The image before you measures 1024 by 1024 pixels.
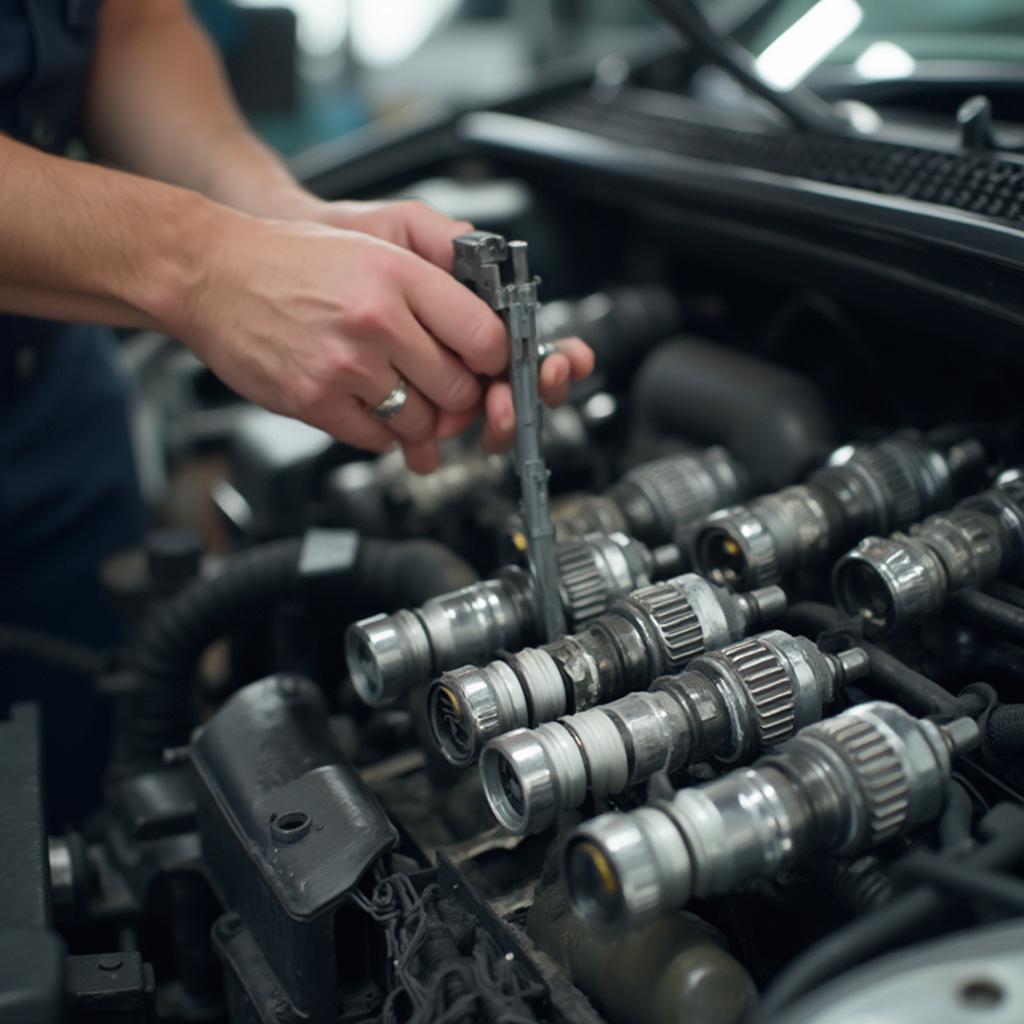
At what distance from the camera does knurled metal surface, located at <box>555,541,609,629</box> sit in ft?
2.79

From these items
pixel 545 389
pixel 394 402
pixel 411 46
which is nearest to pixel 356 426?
pixel 394 402

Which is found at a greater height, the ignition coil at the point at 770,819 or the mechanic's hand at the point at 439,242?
the mechanic's hand at the point at 439,242

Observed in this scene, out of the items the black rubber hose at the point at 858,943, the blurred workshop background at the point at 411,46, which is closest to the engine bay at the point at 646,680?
the black rubber hose at the point at 858,943

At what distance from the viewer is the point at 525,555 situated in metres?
0.90

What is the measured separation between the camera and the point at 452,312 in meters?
0.88

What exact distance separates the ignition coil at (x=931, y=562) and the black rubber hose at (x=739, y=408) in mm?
203

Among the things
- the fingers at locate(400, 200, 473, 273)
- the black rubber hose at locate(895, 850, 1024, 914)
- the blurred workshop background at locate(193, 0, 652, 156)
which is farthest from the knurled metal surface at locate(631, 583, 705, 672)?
the blurred workshop background at locate(193, 0, 652, 156)

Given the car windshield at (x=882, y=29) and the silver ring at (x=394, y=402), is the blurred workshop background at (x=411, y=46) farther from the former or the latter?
the silver ring at (x=394, y=402)

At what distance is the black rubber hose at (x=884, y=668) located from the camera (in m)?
0.73

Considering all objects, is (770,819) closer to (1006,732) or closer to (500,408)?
(1006,732)

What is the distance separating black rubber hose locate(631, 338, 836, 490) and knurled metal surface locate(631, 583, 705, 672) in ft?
0.95

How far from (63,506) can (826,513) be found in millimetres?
965

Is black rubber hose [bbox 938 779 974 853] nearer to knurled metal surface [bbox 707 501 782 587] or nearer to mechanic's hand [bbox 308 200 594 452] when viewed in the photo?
knurled metal surface [bbox 707 501 782 587]

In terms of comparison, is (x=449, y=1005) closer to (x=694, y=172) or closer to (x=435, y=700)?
(x=435, y=700)
